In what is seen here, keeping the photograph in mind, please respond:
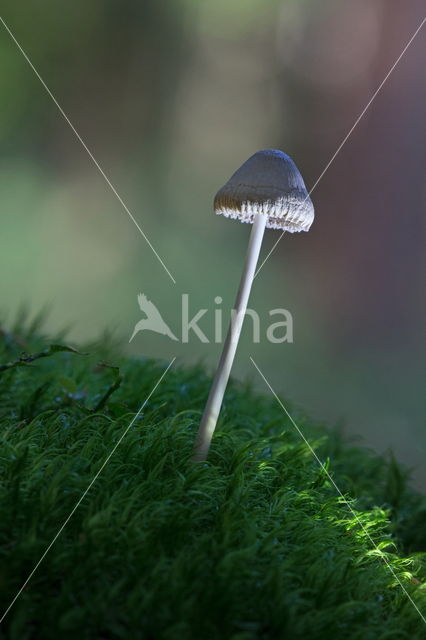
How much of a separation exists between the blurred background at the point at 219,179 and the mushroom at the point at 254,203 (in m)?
3.00

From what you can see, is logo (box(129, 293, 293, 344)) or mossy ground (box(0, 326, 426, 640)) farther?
logo (box(129, 293, 293, 344))

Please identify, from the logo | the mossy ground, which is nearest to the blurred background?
the logo

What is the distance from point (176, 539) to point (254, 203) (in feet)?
3.18

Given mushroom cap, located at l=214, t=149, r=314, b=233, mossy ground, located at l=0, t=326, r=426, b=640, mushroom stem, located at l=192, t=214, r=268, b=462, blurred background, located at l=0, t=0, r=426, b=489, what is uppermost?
blurred background, located at l=0, t=0, r=426, b=489

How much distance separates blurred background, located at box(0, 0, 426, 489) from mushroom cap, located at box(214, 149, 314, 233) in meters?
3.13

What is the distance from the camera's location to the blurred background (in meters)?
4.85

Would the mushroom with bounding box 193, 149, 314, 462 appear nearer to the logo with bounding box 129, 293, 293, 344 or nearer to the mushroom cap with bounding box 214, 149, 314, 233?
the mushroom cap with bounding box 214, 149, 314, 233

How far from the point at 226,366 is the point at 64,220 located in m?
4.03

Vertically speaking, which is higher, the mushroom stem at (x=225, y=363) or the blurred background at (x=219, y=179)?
the blurred background at (x=219, y=179)

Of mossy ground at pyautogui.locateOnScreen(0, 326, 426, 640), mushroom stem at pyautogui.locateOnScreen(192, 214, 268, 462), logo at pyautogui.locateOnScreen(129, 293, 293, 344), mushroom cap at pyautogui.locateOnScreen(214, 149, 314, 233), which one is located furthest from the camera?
logo at pyautogui.locateOnScreen(129, 293, 293, 344)

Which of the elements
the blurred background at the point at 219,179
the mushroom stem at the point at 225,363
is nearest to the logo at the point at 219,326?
the blurred background at the point at 219,179

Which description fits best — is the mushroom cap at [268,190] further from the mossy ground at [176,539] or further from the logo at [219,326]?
the logo at [219,326]

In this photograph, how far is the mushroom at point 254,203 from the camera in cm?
154

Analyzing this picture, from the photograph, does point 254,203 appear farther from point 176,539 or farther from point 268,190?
point 176,539
